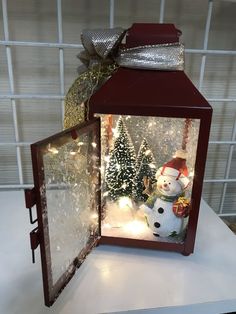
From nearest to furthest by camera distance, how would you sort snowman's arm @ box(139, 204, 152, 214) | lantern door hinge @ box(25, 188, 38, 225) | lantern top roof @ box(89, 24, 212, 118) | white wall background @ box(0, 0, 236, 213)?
1. lantern door hinge @ box(25, 188, 38, 225)
2. lantern top roof @ box(89, 24, 212, 118)
3. snowman's arm @ box(139, 204, 152, 214)
4. white wall background @ box(0, 0, 236, 213)

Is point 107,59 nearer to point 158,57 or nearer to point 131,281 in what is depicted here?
point 158,57

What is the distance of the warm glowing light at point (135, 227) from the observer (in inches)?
24.5

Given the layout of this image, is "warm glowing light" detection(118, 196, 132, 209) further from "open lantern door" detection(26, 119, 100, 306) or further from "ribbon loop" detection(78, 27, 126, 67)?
"ribbon loop" detection(78, 27, 126, 67)

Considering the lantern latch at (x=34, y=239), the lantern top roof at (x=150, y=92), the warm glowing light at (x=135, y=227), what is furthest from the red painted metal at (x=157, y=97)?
the lantern latch at (x=34, y=239)

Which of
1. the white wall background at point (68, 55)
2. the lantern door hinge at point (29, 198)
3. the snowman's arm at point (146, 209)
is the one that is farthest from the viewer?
the white wall background at point (68, 55)

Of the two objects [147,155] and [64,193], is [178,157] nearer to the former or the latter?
[147,155]

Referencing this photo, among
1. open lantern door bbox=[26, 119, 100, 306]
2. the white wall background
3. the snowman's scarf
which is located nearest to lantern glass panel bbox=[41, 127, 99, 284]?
open lantern door bbox=[26, 119, 100, 306]

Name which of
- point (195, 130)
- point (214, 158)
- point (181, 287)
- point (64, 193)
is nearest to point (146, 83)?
point (195, 130)

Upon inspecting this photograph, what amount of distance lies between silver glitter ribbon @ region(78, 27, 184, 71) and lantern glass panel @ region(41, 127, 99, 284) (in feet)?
0.54

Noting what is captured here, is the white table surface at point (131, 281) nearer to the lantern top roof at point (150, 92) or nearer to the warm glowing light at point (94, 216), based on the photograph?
the warm glowing light at point (94, 216)

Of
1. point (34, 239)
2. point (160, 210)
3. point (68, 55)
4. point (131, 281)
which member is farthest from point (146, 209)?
point (68, 55)

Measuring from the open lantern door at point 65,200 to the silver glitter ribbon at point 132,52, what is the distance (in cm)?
14

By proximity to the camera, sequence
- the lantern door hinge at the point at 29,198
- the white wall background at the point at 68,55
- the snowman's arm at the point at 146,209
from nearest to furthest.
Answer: the lantern door hinge at the point at 29,198
the snowman's arm at the point at 146,209
the white wall background at the point at 68,55

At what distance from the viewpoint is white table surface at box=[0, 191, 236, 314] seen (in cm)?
48
